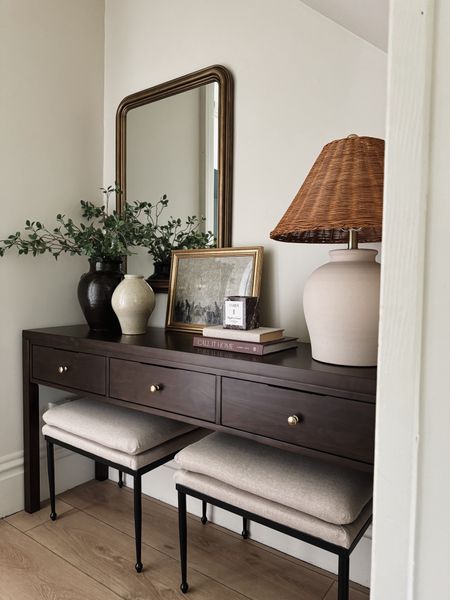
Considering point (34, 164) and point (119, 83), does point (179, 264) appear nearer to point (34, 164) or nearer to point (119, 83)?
point (34, 164)

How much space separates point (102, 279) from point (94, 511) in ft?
3.43

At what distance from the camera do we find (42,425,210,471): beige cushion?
4.97 feet

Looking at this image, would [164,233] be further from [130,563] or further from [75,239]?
[130,563]

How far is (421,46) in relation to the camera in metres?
0.49

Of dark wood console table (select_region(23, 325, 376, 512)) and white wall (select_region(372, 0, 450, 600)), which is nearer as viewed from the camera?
white wall (select_region(372, 0, 450, 600))

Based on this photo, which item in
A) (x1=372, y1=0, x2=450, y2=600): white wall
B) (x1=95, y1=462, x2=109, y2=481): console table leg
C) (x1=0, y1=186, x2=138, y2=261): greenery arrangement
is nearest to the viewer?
(x1=372, y1=0, x2=450, y2=600): white wall

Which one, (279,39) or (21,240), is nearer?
(279,39)

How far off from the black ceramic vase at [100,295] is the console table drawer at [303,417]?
2.63 ft

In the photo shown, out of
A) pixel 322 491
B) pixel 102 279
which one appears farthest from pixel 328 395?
pixel 102 279

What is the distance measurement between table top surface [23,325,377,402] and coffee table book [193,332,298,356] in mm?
16

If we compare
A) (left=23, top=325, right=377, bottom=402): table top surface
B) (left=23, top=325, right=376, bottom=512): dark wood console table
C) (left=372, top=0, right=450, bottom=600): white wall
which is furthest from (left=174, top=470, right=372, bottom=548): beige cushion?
(left=372, top=0, right=450, bottom=600): white wall

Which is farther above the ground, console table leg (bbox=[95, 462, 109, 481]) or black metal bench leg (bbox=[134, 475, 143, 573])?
black metal bench leg (bbox=[134, 475, 143, 573])

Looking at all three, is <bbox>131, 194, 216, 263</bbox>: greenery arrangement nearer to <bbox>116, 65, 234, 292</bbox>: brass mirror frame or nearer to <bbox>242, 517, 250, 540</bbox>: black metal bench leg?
<bbox>116, 65, 234, 292</bbox>: brass mirror frame

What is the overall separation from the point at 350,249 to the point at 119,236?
1.06 metres
